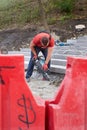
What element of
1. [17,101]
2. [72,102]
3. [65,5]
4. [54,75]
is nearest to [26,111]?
[17,101]

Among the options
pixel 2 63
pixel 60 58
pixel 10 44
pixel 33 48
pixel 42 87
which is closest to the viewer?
pixel 2 63

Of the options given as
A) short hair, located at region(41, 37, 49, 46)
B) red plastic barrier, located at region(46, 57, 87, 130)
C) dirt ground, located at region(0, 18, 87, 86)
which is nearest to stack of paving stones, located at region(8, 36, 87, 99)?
short hair, located at region(41, 37, 49, 46)

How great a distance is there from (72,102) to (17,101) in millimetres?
556

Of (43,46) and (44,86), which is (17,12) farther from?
(44,86)

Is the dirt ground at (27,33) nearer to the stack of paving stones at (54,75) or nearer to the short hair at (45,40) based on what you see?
the stack of paving stones at (54,75)

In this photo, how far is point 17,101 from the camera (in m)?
4.45

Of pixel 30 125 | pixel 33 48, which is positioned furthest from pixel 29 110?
pixel 33 48

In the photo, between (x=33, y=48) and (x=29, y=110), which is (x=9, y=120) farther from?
(x=33, y=48)

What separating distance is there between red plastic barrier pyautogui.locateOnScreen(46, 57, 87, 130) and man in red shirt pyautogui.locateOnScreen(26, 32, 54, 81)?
6097mm

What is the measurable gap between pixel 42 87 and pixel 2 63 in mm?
5899

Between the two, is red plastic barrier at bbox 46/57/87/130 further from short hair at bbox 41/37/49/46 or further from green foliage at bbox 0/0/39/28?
green foliage at bbox 0/0/39/28

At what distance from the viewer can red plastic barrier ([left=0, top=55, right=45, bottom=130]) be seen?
439 cm

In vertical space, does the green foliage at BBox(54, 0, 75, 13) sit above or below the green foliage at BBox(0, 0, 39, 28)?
above

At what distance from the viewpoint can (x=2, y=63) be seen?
14.5 feet
